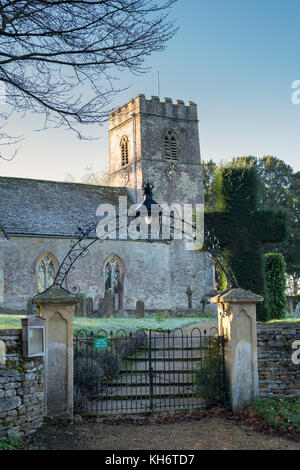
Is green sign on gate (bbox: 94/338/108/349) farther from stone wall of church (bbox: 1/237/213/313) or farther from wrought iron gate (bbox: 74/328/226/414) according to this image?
stone wall of church (bbox: 1/237/213/313)

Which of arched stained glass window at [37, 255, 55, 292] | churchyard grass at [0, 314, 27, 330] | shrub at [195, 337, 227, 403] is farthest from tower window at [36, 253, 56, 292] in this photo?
shrub at [195, 337, 227, 403]

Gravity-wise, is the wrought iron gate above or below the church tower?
below

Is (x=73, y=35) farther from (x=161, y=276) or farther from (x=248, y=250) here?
(x=161, y=276)

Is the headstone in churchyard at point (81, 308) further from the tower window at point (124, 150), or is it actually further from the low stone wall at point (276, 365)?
the tower window at point (124, 150)

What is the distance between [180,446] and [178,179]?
2637 centimetres

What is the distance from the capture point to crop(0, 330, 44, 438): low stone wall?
22.5 ft

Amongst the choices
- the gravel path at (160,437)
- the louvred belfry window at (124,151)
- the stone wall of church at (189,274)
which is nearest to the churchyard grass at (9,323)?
the gravel path at (160,437)

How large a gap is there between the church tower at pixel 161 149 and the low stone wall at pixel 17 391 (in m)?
23.8

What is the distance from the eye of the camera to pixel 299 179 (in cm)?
4362

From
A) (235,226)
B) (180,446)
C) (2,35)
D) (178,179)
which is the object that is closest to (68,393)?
(180,446)

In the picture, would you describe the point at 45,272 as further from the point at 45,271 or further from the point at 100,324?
the point at 100,324

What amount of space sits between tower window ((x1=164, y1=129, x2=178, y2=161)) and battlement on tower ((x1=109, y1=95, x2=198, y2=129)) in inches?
48.2

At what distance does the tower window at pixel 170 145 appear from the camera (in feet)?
107

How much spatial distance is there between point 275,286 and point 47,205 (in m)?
12.6
